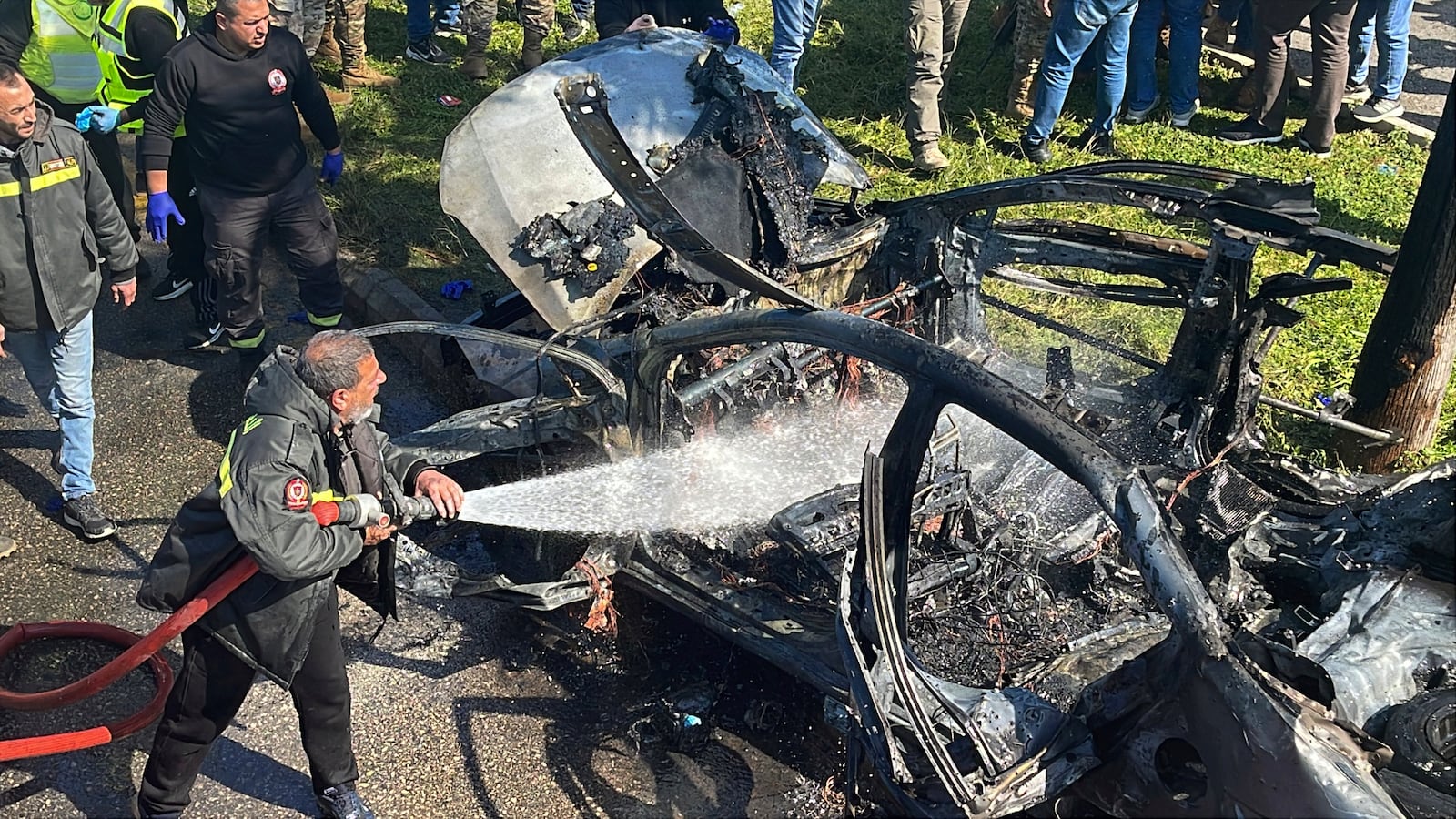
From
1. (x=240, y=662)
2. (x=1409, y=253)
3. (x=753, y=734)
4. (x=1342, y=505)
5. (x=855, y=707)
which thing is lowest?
(x=753, y=734)

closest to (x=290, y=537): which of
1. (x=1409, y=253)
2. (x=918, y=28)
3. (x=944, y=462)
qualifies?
(x=944, y=462)

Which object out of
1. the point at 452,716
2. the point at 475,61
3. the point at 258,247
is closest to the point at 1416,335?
the point at 452,716

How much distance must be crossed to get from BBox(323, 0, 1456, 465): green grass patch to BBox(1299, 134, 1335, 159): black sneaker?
9 cm

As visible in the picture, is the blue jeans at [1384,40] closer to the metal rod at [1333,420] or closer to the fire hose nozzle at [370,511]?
the metal rod at [1333,420]

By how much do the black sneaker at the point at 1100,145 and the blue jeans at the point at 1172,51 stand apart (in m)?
0.60

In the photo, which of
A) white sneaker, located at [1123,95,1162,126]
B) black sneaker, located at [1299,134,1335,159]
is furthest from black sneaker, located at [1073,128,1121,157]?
black sneaker, located at [1299,134,1335,159]

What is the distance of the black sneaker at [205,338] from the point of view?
6.69 meters

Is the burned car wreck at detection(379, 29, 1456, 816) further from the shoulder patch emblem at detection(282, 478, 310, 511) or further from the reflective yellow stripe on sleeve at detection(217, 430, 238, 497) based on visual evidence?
the reflective yellow stripe on sleeve at detection(217, 430, 238, 497)

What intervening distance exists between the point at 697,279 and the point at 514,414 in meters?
0.97

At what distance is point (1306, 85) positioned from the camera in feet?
31.3

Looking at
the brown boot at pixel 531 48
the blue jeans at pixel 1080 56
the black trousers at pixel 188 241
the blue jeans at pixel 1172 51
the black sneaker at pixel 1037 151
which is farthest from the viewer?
the brown boot at pixel 531 48

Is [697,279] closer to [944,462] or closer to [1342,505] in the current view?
[944,462]

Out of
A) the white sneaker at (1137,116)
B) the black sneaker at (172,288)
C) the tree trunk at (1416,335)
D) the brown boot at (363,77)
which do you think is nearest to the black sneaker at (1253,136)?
the white sneaker at (1137,116)

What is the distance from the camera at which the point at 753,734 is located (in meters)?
4.45
